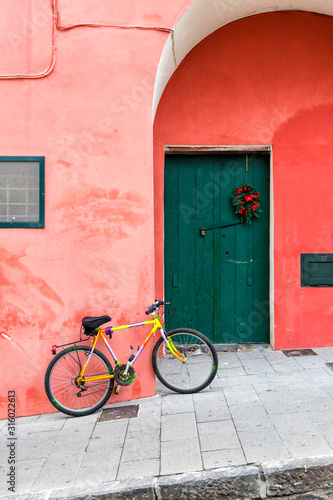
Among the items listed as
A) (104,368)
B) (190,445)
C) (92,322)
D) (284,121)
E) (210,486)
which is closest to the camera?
(210,486)

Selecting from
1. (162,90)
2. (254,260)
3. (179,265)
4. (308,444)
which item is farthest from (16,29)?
(308,444)

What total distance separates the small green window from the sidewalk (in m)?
2.12

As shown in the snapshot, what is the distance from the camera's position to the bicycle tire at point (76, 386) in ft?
13.0

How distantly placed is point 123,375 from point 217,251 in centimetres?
242

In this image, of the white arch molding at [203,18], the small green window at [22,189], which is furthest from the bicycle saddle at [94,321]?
the white arch molding at [203,18]

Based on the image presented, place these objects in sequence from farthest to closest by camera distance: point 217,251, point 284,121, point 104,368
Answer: point 217,251 < point 284,121 < point 104,368

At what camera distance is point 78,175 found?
13.7ft

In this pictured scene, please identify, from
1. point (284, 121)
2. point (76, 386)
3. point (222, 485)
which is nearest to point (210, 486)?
point (222, 485)

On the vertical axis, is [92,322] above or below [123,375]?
above

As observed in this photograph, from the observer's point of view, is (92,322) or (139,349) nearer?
(92,322)

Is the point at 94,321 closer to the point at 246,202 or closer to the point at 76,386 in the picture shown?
the point at 76,386

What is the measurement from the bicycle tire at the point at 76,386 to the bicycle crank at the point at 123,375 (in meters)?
0.07

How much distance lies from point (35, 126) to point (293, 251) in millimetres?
3722

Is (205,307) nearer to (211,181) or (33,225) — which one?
(211,181)
